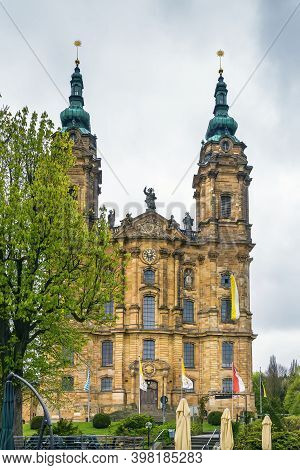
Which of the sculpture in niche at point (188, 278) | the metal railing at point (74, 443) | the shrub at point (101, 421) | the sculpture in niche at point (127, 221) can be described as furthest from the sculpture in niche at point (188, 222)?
the metal railing at point (74, 443)

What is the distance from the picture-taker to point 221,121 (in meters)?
66.2

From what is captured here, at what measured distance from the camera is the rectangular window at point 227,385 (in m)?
57.5

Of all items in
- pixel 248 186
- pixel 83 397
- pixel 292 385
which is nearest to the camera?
pixel 83 397

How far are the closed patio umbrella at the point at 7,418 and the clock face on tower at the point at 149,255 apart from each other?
1630 inches

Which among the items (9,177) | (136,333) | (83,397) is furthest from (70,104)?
(9,177)

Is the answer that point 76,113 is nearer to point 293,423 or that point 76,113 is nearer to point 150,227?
point 150,227

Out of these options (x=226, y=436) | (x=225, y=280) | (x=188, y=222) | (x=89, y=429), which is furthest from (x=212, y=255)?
(x=226, y=436)

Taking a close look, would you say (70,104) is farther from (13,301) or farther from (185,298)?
(13,301)

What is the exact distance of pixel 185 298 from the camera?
60.2 metres

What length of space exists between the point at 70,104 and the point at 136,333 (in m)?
24.5

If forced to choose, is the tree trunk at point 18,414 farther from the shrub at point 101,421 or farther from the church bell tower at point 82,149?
the church bell tower at point 82,149

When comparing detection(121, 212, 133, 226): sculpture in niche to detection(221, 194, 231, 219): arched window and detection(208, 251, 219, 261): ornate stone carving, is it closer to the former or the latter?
detection(208, 251, 219, 261): ornate stone carving

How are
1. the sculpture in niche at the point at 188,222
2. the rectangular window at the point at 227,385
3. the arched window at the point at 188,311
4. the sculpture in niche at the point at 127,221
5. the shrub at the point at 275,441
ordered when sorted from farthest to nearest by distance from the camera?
the sculpture in niche at the point at 188,222 → the sculpture in niche at the point at 127,221 → the arched window at the point at 188,311 → the rectangular window at the point at 227,385 → the shrub at the point at 275,441

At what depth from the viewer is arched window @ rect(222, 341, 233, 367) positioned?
5856cm
